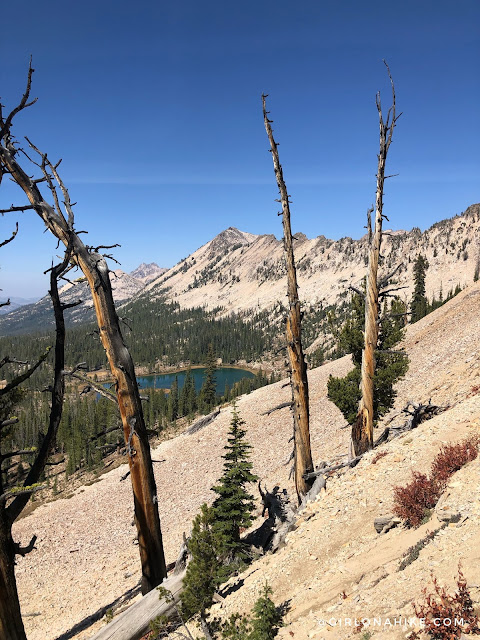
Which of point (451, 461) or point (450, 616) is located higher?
point (450, 616)

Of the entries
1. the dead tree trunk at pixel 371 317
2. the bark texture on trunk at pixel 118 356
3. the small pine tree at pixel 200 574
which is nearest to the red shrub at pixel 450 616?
the small pine tree at pixel 200 574

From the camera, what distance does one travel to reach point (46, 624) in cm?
1856

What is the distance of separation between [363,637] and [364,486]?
18.1ft

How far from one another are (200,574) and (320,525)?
366 cm

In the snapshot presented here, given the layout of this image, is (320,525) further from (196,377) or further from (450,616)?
(196,377)

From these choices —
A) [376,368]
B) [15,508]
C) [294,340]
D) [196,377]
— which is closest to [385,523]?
[294,340]

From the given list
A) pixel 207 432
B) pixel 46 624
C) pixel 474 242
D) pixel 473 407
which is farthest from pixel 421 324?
pixel 474 242

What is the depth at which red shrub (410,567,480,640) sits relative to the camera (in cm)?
405

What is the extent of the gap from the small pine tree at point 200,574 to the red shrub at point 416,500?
377 centimetres

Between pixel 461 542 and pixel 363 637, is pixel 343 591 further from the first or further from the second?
pixel 461 542

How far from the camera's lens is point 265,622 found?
19.5 ft

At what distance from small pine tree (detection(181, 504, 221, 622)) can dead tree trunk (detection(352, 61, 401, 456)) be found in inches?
280

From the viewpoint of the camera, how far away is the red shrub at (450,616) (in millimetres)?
4047

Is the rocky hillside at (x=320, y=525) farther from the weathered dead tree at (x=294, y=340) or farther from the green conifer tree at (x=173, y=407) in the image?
the green conifer tree at (x=173, y=407)
